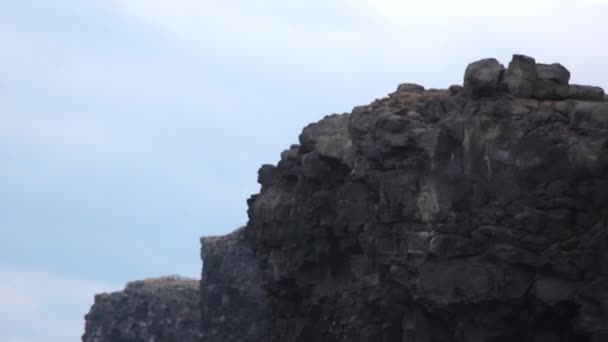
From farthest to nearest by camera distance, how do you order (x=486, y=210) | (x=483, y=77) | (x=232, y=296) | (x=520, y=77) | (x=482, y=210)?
(x=232, y=296)
(x=520, y=77)
(x=483, y=77)
(x=482, y=210)
(x=486, y=210)

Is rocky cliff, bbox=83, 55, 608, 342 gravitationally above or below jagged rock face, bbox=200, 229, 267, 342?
below

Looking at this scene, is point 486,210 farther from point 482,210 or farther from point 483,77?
point 483,77

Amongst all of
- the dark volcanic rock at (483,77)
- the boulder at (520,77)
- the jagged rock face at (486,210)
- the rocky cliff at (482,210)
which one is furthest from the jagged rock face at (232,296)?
the boulder at (520,77)

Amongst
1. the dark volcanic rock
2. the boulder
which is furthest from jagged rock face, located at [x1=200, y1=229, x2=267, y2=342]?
the boulder

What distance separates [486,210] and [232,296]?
9741cm

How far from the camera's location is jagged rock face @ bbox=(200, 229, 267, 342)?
178125 millimetres

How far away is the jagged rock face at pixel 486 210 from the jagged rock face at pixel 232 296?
3159 inches

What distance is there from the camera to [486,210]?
86188 mm

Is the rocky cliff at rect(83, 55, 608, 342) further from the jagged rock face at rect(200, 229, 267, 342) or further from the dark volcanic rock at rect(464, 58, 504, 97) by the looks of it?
the jagged rock face at rect(200, 229, 267, 342)

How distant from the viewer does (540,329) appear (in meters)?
84.9

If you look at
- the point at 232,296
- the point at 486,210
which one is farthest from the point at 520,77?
the point at 232,296

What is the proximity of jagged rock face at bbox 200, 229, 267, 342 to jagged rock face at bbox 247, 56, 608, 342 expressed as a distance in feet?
263

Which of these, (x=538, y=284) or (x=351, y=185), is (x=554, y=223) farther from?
(x=351, y=185)

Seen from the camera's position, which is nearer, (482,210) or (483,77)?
(482,210)
